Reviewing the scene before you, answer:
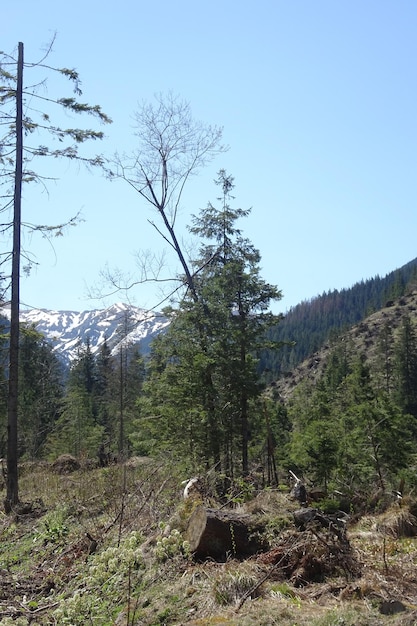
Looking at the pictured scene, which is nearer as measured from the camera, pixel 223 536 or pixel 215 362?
pixel 223 536

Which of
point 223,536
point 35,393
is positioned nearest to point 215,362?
point 223,536

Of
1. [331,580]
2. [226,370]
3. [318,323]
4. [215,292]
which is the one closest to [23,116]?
[215,292]

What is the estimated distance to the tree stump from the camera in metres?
5.30

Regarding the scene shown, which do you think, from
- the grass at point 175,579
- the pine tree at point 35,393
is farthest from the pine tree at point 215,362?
the pine tree at point 35,393

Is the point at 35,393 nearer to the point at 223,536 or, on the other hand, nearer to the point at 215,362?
the point at 215,362

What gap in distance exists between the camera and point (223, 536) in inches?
210

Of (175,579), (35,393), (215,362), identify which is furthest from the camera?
(35,393)

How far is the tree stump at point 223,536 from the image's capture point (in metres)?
5.30

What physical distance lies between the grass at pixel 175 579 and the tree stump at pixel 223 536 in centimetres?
15

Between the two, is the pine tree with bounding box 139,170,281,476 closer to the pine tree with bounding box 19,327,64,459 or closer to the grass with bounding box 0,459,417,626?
the grass with bounding box 0,459,417,626

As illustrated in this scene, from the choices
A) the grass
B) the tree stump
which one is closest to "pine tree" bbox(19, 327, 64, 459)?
the grass

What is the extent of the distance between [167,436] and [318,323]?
613 feet

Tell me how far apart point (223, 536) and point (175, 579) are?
0.65m

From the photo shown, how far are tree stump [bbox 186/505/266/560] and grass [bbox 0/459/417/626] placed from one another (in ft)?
0.48
